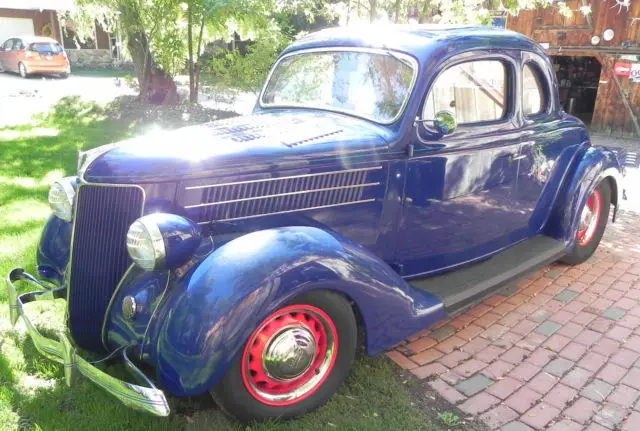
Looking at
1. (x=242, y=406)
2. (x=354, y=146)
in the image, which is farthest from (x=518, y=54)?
(x=242, y=406)

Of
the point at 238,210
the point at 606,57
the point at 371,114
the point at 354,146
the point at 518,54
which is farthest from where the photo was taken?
the point at 606,57

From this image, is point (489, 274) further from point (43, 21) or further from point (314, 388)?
point (43, 21)

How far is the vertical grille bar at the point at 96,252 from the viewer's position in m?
2.64

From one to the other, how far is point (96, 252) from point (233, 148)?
89 cm

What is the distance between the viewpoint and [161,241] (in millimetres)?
2332

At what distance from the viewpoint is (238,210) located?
2850 millimetres

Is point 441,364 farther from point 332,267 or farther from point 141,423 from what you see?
point 141,423

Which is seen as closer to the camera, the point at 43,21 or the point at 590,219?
the point at 590,219

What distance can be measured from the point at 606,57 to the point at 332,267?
1220 cm

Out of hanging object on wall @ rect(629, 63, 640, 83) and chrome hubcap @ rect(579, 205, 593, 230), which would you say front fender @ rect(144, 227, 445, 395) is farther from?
hanging object on wall @ rect(629, 63, 640, 83)

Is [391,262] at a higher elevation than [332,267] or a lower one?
lower

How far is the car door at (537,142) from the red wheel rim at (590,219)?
0.60 meters

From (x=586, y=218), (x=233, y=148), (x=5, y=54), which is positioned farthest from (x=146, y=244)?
(x=5, y=54)

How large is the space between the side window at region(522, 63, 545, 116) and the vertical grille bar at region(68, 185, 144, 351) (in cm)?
301
